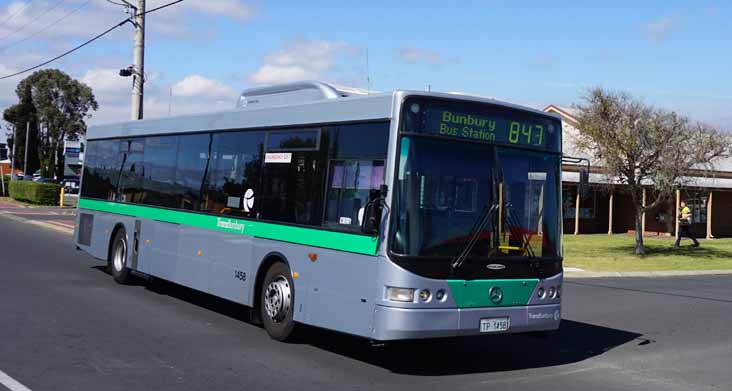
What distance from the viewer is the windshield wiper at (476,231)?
8484 millimetres

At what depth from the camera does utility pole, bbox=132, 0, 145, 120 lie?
87.0 ft

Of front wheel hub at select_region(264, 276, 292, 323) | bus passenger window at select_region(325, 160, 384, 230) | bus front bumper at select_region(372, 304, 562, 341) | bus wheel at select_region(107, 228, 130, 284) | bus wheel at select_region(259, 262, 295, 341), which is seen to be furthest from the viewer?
bus wheel at select_region(107, 228, 130, 284)

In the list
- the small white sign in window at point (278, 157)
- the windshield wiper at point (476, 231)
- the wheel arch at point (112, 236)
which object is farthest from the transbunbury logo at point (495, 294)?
the wheel arch at point (112, 236)

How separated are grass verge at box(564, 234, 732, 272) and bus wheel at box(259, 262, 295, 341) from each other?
52.4 feet

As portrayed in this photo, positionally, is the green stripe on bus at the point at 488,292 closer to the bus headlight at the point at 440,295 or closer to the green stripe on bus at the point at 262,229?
the bus headlight at the point at 440,295

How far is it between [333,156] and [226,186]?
9.48 feet

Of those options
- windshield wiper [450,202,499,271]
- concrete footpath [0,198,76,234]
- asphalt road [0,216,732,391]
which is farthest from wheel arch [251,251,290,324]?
concrete footpath [0,198,76,234]

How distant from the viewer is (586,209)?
142 ft

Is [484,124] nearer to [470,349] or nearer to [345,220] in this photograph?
[345,220]

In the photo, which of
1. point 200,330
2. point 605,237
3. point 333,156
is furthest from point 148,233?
point 605,237

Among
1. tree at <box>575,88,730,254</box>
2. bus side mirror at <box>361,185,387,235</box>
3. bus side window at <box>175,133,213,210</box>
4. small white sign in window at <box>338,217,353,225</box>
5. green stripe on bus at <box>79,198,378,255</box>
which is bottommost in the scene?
green stripe on bus at <box>79,198,378,255</box>

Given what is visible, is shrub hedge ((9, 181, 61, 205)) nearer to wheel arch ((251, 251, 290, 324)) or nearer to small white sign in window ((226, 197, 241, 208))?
small white sign in window ((226, 197, 241, 208))

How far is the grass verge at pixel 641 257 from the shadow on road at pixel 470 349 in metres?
13.1

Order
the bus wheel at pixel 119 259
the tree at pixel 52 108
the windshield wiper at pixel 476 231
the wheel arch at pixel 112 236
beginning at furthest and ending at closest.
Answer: the tree at pixel 52 108
the wheel arch at pixel 112 236
the bus wheel at pixel 119 259
the windshield wiper at pixel 476 231
